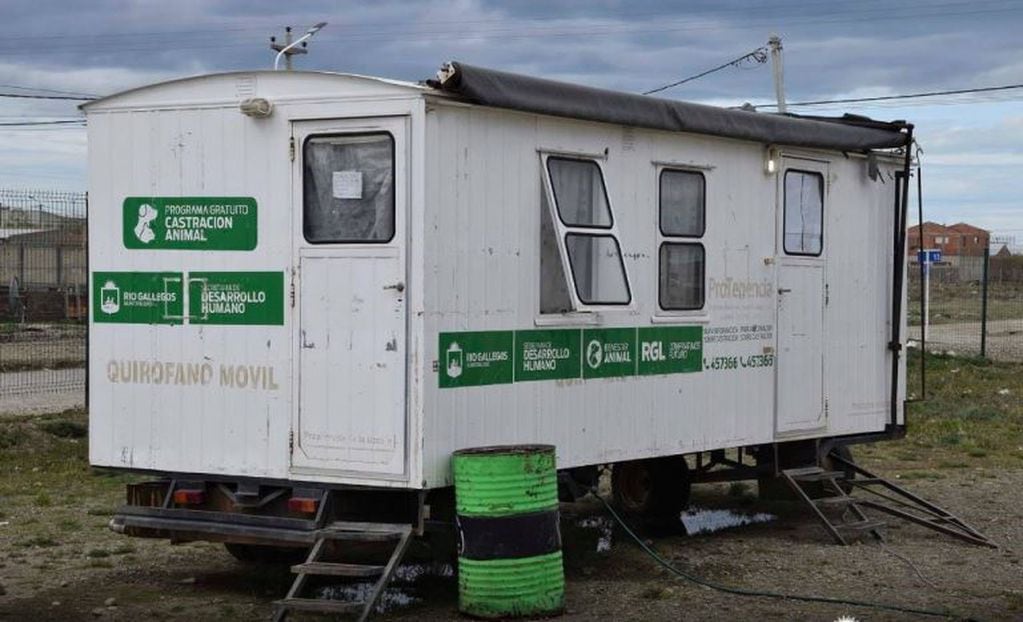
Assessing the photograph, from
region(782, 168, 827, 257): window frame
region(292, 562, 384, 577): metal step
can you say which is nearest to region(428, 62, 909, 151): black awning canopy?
region(782, 168, 827, 257): window frame

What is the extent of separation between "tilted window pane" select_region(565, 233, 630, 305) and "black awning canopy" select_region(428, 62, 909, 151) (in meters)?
0.75

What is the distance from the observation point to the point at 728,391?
10453mm

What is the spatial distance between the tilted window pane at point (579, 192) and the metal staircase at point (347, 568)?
2.21 meters

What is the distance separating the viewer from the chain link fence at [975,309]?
26000 millimetres

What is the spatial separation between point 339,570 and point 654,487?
424 centimetres

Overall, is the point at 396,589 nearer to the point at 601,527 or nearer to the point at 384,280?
the point at 384,280

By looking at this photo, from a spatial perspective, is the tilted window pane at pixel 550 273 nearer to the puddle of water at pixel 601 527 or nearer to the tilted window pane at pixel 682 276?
the tilted window pane at pixel 682 276

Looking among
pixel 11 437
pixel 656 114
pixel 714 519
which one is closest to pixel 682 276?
pixel 656 114

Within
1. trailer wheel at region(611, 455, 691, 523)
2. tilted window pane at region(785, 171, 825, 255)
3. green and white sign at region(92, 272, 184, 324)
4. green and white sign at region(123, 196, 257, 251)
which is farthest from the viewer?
trailer wheel at region(611, 455, 691, 523)

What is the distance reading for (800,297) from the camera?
11.2 metres

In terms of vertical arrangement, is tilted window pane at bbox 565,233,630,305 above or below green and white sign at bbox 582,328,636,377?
above

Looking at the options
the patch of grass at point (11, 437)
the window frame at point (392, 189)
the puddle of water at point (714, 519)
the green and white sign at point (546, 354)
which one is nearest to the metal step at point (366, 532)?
the green and white sign at point (546, 354)

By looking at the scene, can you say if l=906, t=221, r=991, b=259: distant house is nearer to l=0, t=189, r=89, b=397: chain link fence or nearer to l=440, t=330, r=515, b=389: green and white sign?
l=440, t=330, r=515, b=389: green and white sign

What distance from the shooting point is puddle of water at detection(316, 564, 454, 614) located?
876cm
